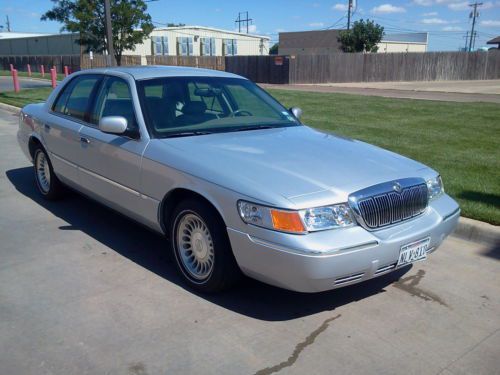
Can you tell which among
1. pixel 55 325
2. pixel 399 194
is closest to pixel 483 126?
pixel 399 194

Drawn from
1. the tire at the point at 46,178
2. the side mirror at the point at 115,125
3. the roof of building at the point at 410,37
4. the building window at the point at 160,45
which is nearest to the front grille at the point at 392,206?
the side mirror at the point at 115,125

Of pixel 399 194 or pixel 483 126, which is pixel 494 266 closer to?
pixel 399 194

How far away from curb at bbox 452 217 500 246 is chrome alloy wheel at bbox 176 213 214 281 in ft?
9.11

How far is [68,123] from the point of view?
537 cm

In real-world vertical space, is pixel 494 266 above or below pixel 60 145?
below

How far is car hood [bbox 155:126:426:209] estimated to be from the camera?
3363mm

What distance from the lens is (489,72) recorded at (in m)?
42.1

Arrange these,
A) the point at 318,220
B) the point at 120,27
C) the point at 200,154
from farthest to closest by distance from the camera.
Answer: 1. the point at 120,27
2. the point at 200,154
3. the point at 318,220

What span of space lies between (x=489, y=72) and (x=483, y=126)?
3495 centimetres

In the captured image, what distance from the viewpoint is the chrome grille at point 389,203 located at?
3.33 m

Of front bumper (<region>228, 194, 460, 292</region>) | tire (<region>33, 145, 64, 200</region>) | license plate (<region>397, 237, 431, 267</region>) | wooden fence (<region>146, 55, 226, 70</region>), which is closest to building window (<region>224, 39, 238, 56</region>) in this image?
wooden fence (<region>146, 55, 226, 70</region>)

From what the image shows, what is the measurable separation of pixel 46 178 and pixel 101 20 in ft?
64.2

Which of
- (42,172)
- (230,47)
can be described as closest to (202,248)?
(42,172)

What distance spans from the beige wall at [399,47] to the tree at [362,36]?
23.1 meters
